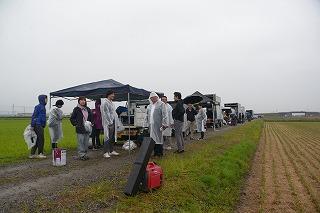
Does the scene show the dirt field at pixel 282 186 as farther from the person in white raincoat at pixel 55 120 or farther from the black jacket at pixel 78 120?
the person in white raincoat at pixel 55 120

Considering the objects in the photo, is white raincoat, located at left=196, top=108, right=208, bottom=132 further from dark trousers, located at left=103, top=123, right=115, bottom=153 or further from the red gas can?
the red gas can

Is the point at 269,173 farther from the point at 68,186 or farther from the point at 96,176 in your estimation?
the point at 68,186

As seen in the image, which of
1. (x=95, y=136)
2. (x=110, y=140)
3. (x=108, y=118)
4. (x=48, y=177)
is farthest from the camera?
(x=95, y=136)

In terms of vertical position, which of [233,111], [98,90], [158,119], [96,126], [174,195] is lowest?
[174,195]

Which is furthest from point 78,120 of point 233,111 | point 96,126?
point 233,111

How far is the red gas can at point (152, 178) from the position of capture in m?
6.11

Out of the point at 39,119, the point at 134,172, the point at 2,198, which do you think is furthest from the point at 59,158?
the point at 134,172

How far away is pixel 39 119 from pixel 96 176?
3.94m

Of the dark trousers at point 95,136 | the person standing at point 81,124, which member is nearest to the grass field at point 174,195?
the person standing at point 81,124

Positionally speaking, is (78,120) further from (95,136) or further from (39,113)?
(95,136)

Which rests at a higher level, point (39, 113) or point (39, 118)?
point (39, 113)

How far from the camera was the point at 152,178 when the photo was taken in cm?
620

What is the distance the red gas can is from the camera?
20.1 ft

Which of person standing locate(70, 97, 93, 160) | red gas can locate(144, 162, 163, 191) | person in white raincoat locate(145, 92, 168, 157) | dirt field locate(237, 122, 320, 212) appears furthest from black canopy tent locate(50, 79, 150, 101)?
red gas can locate(144, 162, 163, 191)
